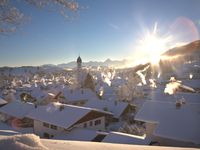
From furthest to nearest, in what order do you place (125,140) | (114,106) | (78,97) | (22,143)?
(78,97) < (114,106) < (125,140) < (22,143)

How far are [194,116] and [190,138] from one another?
11.5ft

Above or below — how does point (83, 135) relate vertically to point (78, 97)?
below

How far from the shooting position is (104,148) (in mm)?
4824

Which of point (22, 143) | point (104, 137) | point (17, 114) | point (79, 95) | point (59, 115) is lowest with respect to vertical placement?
point (17, 114)

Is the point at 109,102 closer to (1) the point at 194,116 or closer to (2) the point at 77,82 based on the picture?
(1) the point at 194,116

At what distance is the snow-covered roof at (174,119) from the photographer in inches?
708

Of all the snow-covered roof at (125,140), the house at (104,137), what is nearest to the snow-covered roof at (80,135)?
the house at (104,137)

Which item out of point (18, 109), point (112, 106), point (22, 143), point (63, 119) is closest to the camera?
point (22, 143)

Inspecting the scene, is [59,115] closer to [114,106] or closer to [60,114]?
[60,114]

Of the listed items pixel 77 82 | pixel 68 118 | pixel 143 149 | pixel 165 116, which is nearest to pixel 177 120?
pixel 165 116

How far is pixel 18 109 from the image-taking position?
38625mm

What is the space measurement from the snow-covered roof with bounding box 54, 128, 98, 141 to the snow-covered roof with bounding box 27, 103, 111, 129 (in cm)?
86

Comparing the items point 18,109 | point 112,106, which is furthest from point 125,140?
point 18,109

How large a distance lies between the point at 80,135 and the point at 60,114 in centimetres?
619
